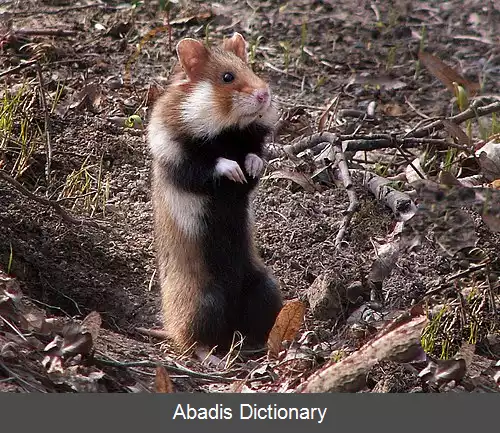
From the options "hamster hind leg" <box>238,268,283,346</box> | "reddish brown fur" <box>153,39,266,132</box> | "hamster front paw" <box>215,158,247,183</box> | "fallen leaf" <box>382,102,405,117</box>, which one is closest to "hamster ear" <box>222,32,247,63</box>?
"reddish brown fur" <box>153,39,266,132</box>

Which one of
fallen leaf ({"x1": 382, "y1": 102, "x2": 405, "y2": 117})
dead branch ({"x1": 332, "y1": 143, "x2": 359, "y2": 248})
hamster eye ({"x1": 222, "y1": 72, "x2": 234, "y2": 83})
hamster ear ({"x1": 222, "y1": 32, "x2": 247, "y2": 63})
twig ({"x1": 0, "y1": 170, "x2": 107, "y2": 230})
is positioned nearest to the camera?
hamster eye ({"x1": 222, "y1": 72, "x2": 234, "y2": 83})

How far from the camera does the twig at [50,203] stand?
5.62 meters

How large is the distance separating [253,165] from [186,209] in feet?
1.43

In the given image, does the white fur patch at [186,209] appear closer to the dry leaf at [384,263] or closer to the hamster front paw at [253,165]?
the hamster front paw at [253,165]

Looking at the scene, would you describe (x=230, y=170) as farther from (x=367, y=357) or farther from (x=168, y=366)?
(x=367, y=357)

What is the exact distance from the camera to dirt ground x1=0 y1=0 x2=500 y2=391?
5.66 meters

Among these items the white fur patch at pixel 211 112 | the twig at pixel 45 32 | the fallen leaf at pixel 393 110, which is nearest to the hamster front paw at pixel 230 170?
the white fur patch at pixel 211 112

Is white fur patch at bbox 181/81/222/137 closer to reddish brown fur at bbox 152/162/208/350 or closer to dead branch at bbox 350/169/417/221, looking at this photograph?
reddish brown fur at bbox 152/162/208/350

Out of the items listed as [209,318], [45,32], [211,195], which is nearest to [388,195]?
[211,195]

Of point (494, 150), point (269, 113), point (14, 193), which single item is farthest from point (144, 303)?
point (494, 150)

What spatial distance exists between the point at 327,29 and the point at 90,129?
2.68 meters

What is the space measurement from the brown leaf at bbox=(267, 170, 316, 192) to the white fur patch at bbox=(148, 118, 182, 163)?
4.37 ft

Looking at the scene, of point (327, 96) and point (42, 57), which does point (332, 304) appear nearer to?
point (327, 96)

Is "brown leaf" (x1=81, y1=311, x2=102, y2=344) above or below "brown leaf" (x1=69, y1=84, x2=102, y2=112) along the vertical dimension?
below
